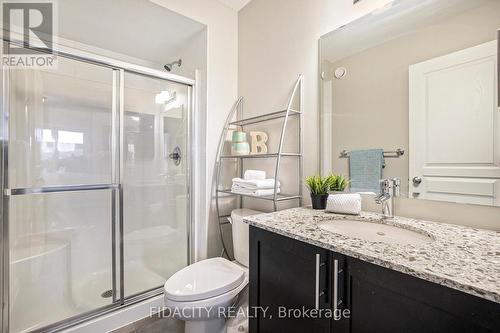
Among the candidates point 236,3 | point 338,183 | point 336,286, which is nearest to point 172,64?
point 236,3

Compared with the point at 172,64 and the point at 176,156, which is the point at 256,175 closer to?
the point at 176,156

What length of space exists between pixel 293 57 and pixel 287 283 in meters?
1.38

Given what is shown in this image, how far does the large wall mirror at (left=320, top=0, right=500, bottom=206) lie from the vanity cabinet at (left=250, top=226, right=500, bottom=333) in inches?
23.9

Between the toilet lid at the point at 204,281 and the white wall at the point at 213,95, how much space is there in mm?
377

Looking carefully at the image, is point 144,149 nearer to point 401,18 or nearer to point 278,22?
point 278,22

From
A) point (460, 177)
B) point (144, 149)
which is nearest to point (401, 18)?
point (460, 177)

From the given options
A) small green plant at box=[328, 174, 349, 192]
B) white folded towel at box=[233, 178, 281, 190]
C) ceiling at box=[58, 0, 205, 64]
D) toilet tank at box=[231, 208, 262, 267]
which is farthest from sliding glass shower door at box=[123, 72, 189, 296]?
small green plant at box=[328, 174, 349, 192]

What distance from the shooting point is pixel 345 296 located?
725 mm

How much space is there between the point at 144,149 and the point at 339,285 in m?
1.81

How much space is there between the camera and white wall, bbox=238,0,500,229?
108cm

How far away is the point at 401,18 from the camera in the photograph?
1.12m

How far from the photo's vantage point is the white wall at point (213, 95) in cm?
186

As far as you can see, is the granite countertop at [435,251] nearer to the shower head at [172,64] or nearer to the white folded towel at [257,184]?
the white folded towel at [257,184]

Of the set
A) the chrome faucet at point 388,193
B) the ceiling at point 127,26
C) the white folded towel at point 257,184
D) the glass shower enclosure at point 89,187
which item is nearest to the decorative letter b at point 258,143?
Result: the white folded towel at point 257,184
